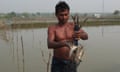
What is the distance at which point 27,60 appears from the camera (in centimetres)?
762

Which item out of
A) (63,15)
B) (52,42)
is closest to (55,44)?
(52,42)

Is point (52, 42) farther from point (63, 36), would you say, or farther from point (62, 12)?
point (62, 12)

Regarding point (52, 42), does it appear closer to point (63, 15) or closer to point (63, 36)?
point (63, 36)

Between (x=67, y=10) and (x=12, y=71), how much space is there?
13.8 ft

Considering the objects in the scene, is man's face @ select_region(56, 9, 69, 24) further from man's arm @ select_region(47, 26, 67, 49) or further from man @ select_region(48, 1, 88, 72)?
man's arm @ select_region(47, 26, 67, 49)

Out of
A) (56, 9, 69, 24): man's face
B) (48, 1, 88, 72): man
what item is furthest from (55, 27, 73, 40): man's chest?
(56, 9, 69, 24): man's face

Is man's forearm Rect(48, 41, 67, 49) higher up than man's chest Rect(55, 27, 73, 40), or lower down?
lower down

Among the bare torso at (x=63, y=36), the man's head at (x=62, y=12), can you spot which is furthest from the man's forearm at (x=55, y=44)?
the man's head at (x=62, y=12)

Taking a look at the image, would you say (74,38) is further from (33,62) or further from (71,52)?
(33,62)

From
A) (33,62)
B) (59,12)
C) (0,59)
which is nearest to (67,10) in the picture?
(59,12)

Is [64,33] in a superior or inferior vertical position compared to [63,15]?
inferior

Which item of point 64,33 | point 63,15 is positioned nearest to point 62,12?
point 63,15

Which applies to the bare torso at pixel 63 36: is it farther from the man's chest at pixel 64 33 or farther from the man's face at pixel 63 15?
the man's face at pixel 63 15

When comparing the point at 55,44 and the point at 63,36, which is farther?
the point at 63,36
